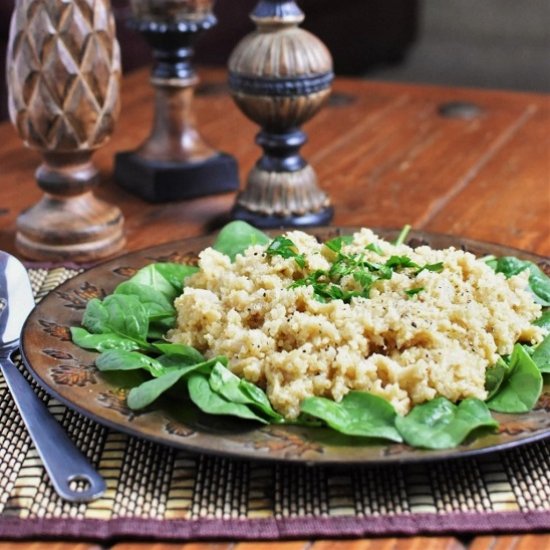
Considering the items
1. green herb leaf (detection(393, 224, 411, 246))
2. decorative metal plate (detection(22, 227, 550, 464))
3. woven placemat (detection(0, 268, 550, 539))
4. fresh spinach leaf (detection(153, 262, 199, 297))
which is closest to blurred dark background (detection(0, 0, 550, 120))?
green herb leaf (detection(393, 224, 411, 246))

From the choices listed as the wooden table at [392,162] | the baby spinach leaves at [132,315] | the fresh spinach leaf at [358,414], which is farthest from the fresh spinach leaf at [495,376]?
the wooden table at [392,162]

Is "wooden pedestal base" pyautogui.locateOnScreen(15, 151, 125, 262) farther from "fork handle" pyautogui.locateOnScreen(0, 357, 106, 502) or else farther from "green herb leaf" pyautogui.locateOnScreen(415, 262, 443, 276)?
"green herb leaf" pyautogui.locateOnScreen(415, 262, 443, 276)

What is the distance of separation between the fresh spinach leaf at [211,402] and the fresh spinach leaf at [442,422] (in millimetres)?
122

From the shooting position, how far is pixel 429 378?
897mm

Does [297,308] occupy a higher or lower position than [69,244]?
higher

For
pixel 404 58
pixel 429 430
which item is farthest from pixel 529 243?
pixel 404 58

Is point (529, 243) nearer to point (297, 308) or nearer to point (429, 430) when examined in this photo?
point (297, 308)

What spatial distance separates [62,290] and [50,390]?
0.81ft

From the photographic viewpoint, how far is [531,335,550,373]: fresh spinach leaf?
962 mm

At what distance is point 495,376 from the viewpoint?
941 mm

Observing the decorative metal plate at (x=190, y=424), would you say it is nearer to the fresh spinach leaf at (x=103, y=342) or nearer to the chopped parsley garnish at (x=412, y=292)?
the fresh spinach leaf at (x=103, y=342)

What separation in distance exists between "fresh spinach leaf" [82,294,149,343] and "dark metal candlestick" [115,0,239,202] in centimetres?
73

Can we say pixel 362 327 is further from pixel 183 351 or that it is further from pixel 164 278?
pixel 164 278

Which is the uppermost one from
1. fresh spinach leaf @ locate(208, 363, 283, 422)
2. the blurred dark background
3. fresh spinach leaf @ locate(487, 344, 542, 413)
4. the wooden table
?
fresh spinach leaf @ locate(208, 363, 283, 422)
